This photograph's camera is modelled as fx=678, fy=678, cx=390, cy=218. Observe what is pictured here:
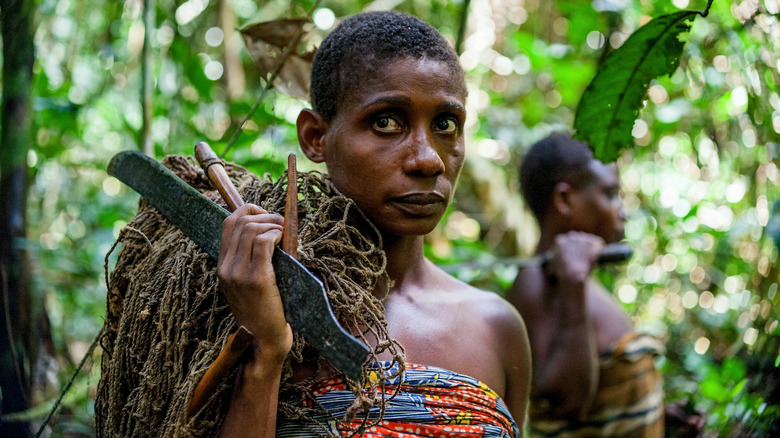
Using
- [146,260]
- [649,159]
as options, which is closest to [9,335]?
[146,260]

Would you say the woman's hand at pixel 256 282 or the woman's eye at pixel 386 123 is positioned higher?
the woman's eye at pixel 386 123

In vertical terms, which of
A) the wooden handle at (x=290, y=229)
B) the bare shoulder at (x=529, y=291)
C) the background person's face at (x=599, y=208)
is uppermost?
the wooden handle at (x=290, y=229)

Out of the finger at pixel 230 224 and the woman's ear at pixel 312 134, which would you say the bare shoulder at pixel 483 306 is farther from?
the finger at pixel 230 224

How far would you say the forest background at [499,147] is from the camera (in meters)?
2.29

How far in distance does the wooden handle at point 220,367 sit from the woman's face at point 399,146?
18.8 inches

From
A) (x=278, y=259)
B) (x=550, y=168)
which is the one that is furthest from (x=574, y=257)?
(x=278, y=259)

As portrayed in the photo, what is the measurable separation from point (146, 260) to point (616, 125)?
4.33 feet

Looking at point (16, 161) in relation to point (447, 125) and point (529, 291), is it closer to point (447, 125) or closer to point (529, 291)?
point (447, 125)

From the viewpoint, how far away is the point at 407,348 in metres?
1.59

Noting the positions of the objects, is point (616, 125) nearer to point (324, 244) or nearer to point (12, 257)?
point (324, 244)

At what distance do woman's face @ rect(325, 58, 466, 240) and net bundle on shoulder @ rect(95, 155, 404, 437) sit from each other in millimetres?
59

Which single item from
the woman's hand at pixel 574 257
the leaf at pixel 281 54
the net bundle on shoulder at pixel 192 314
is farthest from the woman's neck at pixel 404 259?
the woman's hand at pixel 574 257

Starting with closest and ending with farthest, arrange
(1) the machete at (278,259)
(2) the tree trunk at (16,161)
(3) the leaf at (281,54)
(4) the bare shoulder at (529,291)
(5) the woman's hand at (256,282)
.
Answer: (1) the machete at (278,259), (5) the woman's hand at (256,282), (2) the tree trunk at (16,161), (3) the leaf at (281,54), (4) the bare shoulder at (529,291)

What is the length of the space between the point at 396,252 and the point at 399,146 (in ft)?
1.03
